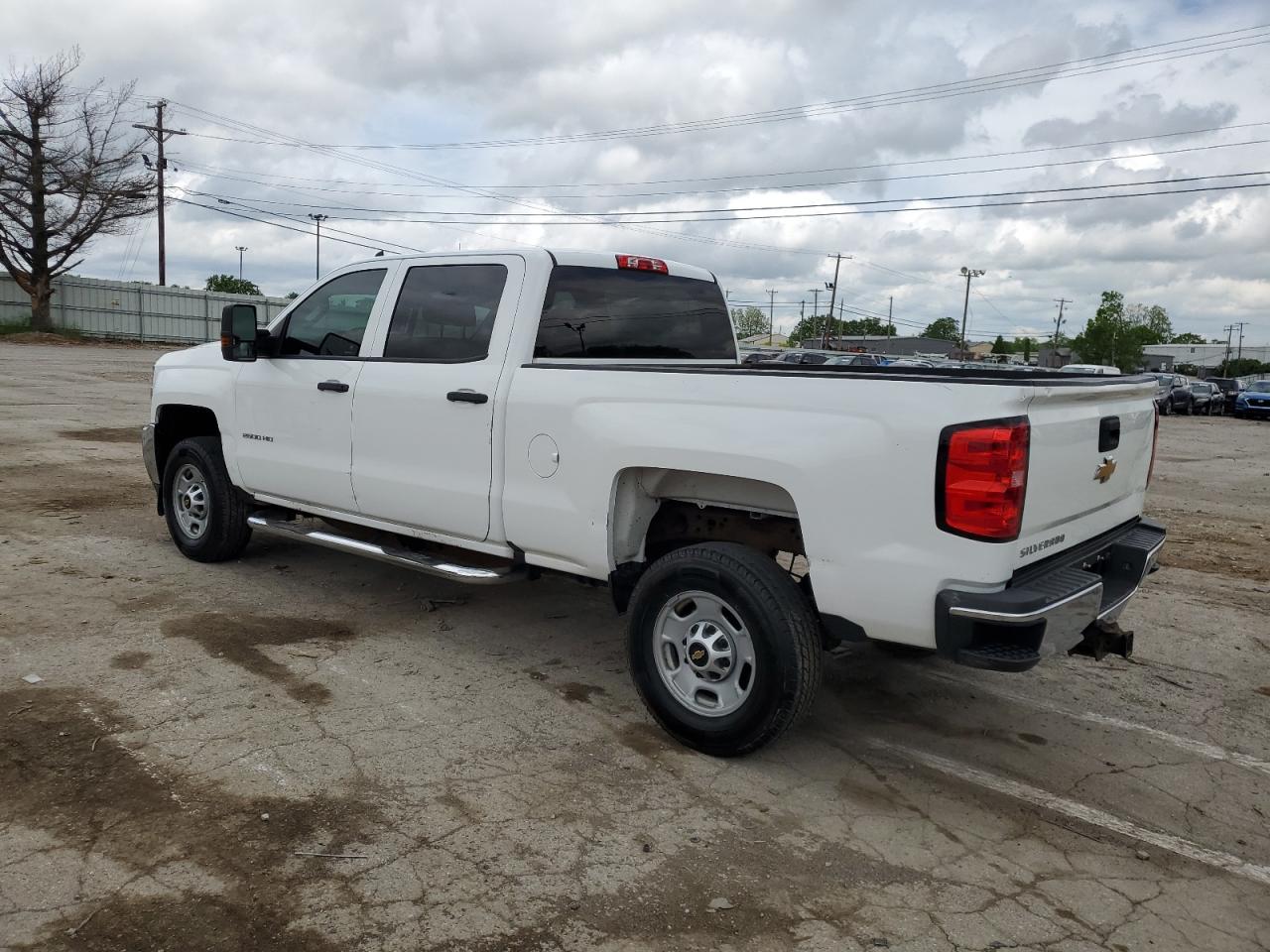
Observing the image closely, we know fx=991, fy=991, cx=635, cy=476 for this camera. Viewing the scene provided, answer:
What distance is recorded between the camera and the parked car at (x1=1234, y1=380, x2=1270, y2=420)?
3328 centimetres

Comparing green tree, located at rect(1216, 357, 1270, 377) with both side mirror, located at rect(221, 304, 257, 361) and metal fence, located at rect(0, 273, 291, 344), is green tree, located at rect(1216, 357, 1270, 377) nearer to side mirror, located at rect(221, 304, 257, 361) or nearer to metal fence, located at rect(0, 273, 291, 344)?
metal fence, located at rect(0, 273, 291, 344)

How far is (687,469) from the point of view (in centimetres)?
388

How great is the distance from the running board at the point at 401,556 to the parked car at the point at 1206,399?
38387mm

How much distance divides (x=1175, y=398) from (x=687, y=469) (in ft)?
122

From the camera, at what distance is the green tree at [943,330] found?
13900 cm

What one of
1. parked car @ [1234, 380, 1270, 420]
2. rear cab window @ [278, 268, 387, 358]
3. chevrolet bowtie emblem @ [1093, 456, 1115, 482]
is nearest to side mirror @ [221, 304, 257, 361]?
rear cab window @ [278, 268, 387, 358]

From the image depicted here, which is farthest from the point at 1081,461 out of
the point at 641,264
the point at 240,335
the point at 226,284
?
the point at 226,284

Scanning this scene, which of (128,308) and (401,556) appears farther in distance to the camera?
(128,308)

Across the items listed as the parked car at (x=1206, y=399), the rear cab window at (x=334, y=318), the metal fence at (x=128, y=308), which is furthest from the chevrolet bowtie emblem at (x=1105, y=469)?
the metal fence at (x=128, y=308)

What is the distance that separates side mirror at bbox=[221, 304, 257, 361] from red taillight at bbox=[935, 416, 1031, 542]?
13.8ft

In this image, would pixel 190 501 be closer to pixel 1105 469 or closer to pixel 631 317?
pixel 631 317

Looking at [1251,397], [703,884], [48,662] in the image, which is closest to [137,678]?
[48,662]

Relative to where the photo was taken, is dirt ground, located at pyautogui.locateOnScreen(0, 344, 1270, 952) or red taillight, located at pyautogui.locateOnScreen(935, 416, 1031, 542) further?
red taillight, located at pyautogui.locateOnScreen(935, 416, 1031, 542)

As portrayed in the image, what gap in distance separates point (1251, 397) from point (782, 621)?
120 ft
